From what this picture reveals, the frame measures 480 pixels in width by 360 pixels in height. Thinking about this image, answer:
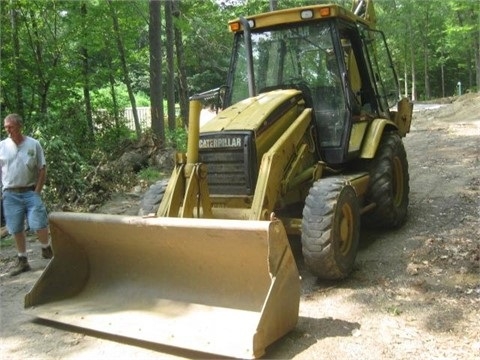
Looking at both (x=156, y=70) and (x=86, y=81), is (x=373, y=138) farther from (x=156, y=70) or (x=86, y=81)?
(x=86, y=81)

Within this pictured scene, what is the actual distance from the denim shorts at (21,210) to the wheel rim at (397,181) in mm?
4162

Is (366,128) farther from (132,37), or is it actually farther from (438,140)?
(132,37)

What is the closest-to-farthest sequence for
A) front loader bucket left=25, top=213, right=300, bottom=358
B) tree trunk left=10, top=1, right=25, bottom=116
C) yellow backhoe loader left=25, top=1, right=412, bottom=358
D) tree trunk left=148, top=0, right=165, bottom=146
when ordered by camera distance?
1. front loader bucket left=25, top=213, right=300, bottom=358
2. yellow backhoe loader left=25, top=1, right=412, bottom=358
3. tree trunk left=10, top=1, right=25, bottom=116
4. tree trunk left=148, top=0, right=165, bottom=146

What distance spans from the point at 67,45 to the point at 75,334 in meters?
9.39

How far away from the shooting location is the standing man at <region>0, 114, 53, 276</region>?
233 inches

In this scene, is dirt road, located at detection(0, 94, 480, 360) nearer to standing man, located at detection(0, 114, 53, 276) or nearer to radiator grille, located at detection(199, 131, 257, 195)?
standing man, located at detection(0, 114, 53, 276)

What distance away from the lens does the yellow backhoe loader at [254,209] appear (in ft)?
12.8

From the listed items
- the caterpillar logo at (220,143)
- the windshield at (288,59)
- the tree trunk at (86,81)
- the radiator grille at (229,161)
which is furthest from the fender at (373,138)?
the tree trunk at (86,81)

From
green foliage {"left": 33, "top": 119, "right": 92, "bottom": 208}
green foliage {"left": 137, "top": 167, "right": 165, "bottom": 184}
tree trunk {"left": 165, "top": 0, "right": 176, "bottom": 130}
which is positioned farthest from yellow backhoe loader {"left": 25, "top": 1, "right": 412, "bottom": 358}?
tree trunk {"left": 165, "top": 0, "right": 176, "bottom": 130}

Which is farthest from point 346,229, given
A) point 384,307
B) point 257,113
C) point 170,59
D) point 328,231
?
point 170,59

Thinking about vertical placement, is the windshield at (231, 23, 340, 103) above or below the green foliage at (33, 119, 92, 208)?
above

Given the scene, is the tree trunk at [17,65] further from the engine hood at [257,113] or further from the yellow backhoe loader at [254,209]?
the engine hood at [257,113]

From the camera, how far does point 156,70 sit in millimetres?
12250

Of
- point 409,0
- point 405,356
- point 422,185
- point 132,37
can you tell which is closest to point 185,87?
point 132,37
